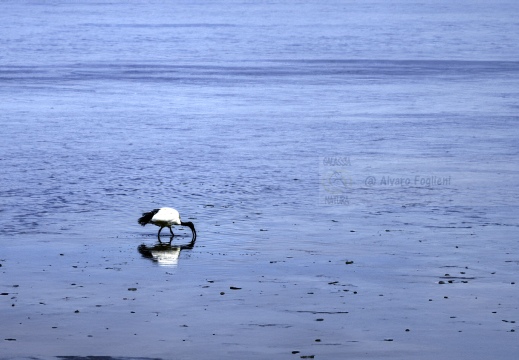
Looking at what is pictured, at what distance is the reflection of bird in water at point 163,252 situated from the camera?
14789mm

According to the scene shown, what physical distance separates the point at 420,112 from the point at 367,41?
31.9 metres

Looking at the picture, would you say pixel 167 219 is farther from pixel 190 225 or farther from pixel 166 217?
pixel 190 225

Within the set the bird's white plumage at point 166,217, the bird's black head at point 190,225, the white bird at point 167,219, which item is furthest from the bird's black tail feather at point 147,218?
the bird's black head at point 190,225

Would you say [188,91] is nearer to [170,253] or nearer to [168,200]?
[168,200]

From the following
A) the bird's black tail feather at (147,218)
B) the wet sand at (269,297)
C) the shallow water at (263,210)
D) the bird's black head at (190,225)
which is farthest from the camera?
the bird's black tail feather at (147,218)

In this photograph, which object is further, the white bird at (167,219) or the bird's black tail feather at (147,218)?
the bird's black tail feather at (147,218)

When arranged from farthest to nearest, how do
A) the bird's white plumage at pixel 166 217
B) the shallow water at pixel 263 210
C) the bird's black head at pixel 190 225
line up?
1. the bird's black head at pixel 190 225
2. the bird's white plumage at pixel 166 217
3. the shallow water at pixel 263 210

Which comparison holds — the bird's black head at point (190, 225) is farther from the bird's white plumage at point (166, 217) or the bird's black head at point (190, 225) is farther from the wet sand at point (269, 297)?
the wet sand at point (269, 297)

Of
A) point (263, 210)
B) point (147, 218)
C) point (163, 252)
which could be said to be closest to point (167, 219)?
point (147, 218)

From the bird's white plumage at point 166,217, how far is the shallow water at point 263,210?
556mm

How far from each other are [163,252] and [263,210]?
3361 millimetres

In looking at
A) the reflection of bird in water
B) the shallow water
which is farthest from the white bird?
the shallow water

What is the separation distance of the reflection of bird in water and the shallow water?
0.18 m

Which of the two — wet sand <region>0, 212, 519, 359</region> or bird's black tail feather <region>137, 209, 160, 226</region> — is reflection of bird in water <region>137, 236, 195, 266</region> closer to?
wet sand <region>0, 212, 519, 359</region>
